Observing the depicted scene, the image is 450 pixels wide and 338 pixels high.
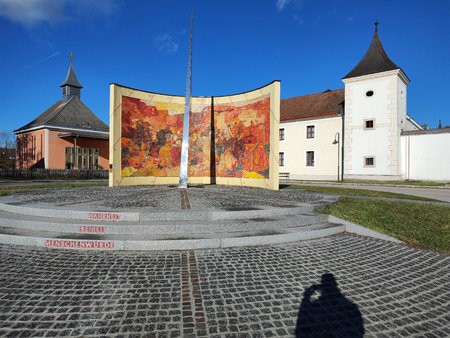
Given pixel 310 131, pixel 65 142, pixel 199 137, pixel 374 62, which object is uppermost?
pixel 374 62

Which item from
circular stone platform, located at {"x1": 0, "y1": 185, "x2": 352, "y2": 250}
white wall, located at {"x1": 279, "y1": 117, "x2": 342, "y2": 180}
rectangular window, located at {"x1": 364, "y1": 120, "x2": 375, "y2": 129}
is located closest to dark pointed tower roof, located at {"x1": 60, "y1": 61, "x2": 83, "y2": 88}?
white wall, located at {"x1": 279, "y1": 117, "x2": 342, "y2": 180}

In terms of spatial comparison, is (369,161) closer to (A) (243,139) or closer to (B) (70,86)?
(A) (243,139)

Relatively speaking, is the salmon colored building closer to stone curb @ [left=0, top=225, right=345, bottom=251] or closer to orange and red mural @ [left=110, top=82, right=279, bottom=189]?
orange and red mural @ [left=110, top=82, right=279, bottom=189]

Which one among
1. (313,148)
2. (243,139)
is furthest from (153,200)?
(313,148)

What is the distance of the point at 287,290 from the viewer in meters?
3.96

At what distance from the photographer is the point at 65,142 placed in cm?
3394

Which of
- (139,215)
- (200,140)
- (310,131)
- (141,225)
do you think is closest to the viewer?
(141,225)

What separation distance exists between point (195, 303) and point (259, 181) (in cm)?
1273

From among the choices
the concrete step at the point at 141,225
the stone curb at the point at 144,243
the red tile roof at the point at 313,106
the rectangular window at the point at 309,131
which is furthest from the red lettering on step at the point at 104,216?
the rectangular window at the point at 309,131

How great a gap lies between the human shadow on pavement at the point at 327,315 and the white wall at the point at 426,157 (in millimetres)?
→ 31146

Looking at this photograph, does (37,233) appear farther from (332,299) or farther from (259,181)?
(259,181)

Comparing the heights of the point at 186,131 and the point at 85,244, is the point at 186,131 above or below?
above

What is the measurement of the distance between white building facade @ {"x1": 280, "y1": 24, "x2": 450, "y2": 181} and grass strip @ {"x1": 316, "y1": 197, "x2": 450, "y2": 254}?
21650 mm

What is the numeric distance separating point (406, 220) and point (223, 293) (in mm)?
7087
